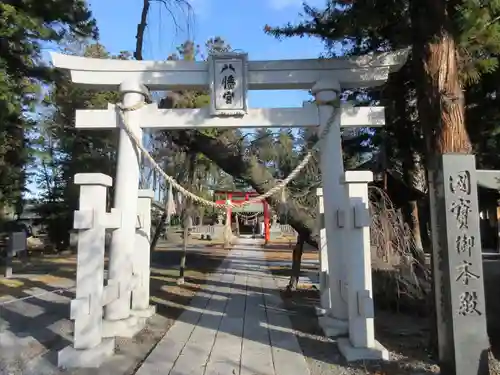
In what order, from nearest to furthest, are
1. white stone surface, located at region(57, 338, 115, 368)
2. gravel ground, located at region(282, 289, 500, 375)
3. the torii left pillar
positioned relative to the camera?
gravel ground, located at region(282, 289, 500, 375)
white stone surface, located at region(57, 338, 115, 368)
the torii left pillar

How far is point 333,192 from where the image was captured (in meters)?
6.46

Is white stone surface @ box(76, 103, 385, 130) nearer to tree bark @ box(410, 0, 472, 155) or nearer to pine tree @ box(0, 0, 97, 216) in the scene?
tree bark @ box(410, 0, 472, 155)

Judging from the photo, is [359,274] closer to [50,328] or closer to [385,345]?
[385,345]

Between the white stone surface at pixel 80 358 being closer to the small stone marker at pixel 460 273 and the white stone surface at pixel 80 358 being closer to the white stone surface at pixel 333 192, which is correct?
the white stone surface at pixel 333 192

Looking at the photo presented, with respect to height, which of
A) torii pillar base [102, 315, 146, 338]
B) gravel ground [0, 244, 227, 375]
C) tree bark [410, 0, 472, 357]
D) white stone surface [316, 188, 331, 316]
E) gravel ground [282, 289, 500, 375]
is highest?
tree bark [410, 0, 472, 357]

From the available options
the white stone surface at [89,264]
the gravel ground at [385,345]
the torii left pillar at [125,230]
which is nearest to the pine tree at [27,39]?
the torii left pillar at [125,230]

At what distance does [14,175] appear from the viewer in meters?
17.0

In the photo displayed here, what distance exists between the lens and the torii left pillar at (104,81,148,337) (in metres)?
6.25

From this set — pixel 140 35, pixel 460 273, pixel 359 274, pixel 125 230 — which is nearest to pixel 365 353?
pixel 359 274

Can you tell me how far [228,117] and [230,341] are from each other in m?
3.17

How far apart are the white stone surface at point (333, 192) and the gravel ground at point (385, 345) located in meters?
0.52

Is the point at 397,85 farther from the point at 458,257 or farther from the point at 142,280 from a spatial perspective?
the point at 142,280

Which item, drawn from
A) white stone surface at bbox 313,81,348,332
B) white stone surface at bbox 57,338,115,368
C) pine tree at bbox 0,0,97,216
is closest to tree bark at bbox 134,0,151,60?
pine tree at bbox 0,0,97,216

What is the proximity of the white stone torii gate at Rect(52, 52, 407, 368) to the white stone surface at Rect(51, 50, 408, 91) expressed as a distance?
1 centimetres
